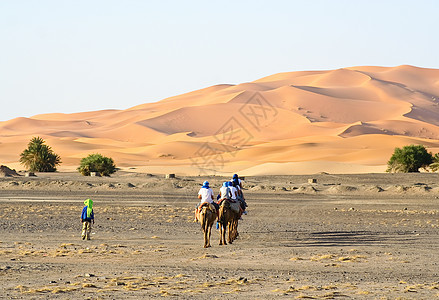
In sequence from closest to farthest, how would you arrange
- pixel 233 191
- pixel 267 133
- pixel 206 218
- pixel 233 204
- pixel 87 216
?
1. pixel 206 218
2. pixel 233 204
3. pixel 233 191
4. pixel 87 216
5. pixel 267 133

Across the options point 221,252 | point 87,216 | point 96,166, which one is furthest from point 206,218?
point 96,166

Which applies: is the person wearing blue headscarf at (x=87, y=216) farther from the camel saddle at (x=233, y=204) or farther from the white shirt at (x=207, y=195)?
the camel saddle at (x=233, y=204)

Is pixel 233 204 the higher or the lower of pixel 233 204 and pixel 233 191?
the lower

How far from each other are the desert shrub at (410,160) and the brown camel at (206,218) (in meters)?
44.6

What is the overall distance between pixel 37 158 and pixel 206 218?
4808 centimetres

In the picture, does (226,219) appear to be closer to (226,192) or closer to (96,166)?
(226,192)

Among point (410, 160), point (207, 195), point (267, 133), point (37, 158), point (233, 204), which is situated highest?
point (267, 133)

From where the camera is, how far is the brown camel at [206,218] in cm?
1842

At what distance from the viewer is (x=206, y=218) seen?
60.6ft

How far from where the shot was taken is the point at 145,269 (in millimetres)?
15047

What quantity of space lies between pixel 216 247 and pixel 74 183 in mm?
32025

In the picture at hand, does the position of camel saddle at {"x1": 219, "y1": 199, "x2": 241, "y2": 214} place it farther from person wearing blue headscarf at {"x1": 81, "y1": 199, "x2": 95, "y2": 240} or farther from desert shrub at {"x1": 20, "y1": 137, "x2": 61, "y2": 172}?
desert shrub at {"x1": 20, "y1": 137, "x2": 61, "y2": 172}

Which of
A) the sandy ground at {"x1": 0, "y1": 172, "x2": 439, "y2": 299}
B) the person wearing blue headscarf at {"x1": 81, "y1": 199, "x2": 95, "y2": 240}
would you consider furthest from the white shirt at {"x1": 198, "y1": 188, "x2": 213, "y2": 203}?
the person wearing blue headscarf at {"x1": 81, "y1": 199, "x2": 95, "y2": 240}

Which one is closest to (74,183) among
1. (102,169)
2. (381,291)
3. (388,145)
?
(102,169)
